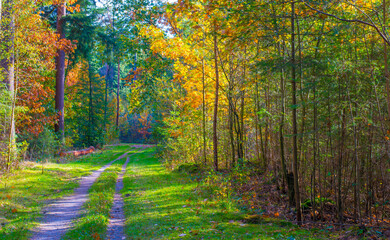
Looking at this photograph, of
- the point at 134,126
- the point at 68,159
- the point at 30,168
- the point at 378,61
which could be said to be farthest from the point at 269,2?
the point at 134,126

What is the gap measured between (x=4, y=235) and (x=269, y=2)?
6676mm

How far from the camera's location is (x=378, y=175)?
6.80m

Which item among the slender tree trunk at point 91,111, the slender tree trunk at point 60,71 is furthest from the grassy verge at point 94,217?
the slender tree trunk at point 91,111

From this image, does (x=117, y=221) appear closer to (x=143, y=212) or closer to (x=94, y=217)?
(x=94, y=217)

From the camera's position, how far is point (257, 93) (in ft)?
34.5

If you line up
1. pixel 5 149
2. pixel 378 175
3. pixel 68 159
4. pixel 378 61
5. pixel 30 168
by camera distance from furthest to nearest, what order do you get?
1. pixel 68 159
2. pixel 30 168
3. pixel 5 149
4. pixel 378 175
5. pixel 378 61

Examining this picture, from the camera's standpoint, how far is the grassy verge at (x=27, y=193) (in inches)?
249

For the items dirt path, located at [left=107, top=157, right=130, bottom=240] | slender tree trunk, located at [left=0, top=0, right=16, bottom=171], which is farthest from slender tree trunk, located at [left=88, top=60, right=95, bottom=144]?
dirt path, located at [left=107, top=157, right=130, bottom=240]

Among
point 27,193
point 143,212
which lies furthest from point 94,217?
point 27,193

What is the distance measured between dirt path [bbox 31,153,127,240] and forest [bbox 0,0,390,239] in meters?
3.95

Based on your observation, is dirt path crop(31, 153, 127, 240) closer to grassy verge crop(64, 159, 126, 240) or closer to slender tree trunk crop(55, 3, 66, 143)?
grassy verge crop(64, 159, 126, 240)

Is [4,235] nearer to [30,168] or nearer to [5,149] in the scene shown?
[5,149]

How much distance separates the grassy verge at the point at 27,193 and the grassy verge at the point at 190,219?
218 cm

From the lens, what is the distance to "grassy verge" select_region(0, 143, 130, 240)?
6.34m
